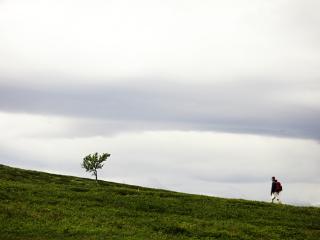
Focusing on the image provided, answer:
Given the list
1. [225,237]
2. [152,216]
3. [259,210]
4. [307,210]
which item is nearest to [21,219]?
[152,216]

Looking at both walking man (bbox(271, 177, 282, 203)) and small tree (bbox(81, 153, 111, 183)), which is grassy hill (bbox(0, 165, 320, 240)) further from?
small tree (bbox(81, 153, 111, 183))

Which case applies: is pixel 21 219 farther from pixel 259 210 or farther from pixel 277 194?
pixel 277 194

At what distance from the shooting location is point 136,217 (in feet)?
163

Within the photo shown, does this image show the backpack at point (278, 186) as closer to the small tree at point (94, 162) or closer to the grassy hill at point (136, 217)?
the grassy hill at point (136, 217)

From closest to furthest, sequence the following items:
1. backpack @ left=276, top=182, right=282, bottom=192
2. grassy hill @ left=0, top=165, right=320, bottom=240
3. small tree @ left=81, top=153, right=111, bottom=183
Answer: grassy hill @ left=0, top=165, right=320, bottom=240, backpack @ left=276, top=182, right=282, bottom=192, small tree @ left=81, top=153, right=111, bottom=183

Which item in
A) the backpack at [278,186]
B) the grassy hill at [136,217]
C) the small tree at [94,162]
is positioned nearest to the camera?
the grassy hill at [136,217]

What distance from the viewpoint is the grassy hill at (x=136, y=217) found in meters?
40.8

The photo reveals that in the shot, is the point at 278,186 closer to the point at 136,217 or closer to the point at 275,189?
the point at 275,189

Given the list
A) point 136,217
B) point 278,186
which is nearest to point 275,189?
point 278,186

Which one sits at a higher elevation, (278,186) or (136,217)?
(278,186)

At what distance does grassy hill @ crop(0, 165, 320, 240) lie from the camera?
40.8 metres

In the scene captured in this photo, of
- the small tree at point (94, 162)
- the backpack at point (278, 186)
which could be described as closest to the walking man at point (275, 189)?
the backpack at point (278, 186)

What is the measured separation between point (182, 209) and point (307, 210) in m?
16.9

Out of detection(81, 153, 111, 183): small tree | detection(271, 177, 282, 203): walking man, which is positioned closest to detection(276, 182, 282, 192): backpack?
detection(271, 177, 282, 203): walking man
